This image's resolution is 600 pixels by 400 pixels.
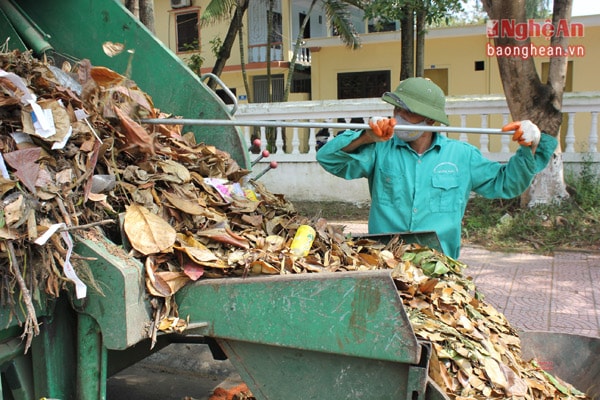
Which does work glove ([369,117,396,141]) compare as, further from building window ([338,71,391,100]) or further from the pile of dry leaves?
building window ([338,71,391,100])

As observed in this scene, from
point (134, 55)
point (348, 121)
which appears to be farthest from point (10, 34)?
point (348, 121)

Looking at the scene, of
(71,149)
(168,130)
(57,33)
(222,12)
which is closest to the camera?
(71,149)

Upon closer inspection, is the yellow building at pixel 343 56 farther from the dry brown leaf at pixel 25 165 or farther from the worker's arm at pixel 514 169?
the dry brown leaf at pixel 25 165

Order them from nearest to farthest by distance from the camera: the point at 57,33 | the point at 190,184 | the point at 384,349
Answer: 1. the point at 384,349
2. the point at 190,184
3. the point at 57,33

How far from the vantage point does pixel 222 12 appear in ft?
44.9

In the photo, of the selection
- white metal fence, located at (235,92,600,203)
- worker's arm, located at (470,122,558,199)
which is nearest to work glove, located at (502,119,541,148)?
worker's arm, located at (470,122,558,199)

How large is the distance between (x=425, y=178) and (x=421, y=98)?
0.37 meters

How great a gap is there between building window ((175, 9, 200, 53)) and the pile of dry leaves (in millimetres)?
17985

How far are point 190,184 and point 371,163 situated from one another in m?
0.96

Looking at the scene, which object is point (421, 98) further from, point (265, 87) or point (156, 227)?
point (265, 87)

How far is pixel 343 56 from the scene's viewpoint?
17219 mm

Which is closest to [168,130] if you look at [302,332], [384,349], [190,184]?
[190,184]

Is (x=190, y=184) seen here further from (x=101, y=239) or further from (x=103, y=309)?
(x=103, y=309)

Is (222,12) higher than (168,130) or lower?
higher
